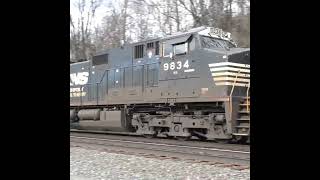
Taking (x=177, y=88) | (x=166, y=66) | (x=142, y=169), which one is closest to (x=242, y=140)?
(x=177, y=88)

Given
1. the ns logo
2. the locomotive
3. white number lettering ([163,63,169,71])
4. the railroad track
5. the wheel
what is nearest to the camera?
the railroad track

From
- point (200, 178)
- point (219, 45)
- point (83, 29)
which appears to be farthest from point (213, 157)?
point (83, 29)

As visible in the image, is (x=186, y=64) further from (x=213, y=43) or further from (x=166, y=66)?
(x=213, y=43)

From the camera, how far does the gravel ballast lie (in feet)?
20.7

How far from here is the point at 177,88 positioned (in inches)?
482

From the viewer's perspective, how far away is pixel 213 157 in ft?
27.6

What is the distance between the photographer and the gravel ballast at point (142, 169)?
6324 millimetres

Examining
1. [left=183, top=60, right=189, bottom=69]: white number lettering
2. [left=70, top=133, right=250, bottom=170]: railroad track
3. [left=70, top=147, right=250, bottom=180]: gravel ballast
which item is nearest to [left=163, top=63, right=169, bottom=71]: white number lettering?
[left=183, top=60, right=189, bottom=69]: white number lettering

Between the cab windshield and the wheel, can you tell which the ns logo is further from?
the wheel

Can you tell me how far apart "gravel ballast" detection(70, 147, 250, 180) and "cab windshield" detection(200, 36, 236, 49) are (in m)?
4.59

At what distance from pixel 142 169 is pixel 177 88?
17.9 ft

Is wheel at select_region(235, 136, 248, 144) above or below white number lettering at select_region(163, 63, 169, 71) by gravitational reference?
below
